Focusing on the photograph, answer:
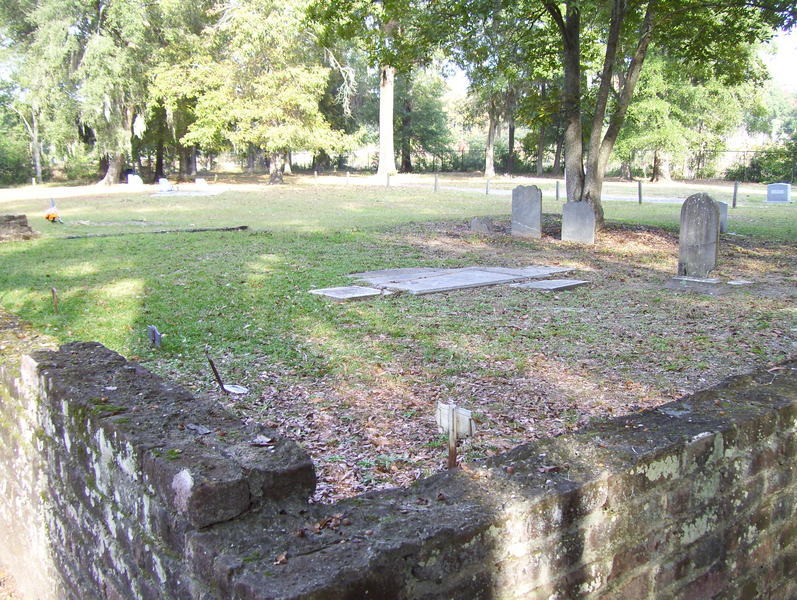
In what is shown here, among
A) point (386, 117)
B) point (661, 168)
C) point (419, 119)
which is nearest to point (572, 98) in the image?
point (386, 117)

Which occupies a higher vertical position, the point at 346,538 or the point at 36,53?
the point at 36,53

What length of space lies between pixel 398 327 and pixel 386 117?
36061 millimetres

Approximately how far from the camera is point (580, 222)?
15633 millimetres

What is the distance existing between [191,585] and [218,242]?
509 inches

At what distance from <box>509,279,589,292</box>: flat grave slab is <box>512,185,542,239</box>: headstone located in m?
5.66

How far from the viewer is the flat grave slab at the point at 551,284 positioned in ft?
33.2

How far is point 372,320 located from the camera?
8172mm

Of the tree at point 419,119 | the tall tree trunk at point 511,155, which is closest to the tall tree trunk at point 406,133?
the tree at point 419,119

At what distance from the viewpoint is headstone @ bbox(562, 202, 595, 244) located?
51.0 feet

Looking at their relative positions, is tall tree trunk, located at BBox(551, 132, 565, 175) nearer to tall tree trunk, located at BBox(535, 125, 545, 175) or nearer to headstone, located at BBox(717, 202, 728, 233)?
tall tree trunk, located at BBox(535, 125, 545, 175)

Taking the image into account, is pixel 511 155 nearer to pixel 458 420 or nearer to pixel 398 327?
pixel 398 327

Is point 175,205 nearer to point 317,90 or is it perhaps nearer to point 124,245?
point 124,245

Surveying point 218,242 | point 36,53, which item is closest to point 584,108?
point 218,242

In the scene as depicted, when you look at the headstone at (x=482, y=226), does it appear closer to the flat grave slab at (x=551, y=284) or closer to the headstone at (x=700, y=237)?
the flat grave slab at (x=551, y=284)
